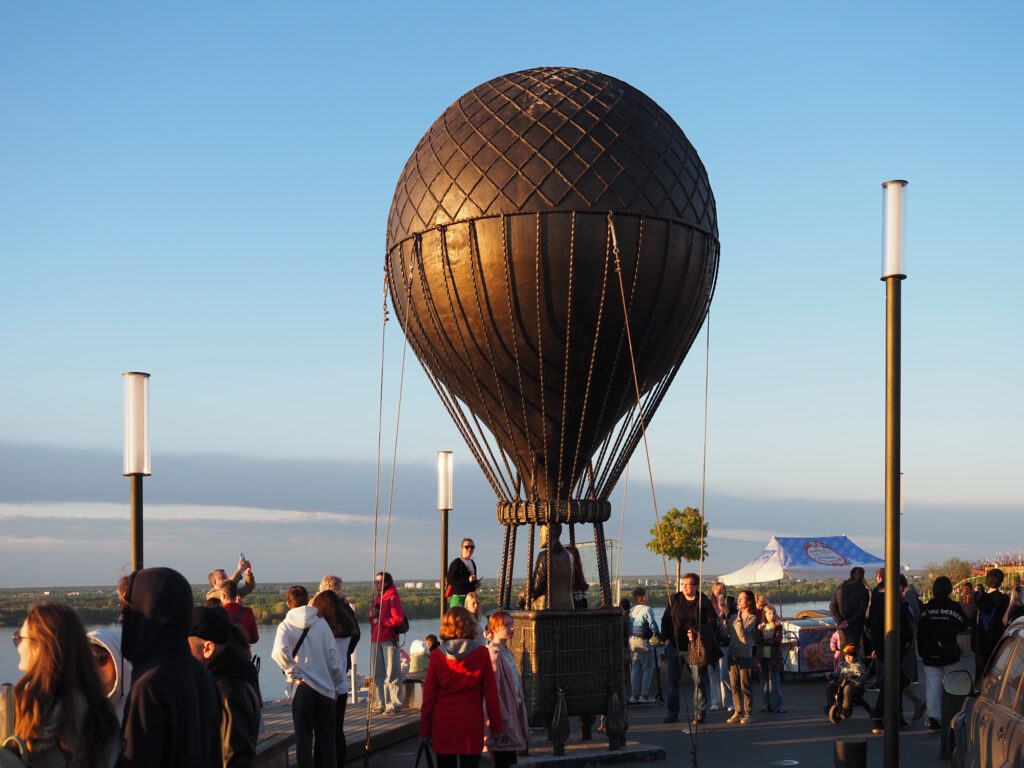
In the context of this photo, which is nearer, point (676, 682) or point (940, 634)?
point (940, 634)

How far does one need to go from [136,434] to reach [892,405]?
608cm

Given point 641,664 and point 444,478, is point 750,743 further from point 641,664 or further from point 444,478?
point 444,478

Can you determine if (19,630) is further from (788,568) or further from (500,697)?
(788,568)

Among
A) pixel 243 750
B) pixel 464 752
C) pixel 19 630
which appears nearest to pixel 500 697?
pixel 464 752

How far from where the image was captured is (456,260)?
478 inches

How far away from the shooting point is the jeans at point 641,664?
15.3 meters

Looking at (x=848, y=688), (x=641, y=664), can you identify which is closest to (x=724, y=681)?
(x=848, y=688)

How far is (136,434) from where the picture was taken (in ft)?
29.3

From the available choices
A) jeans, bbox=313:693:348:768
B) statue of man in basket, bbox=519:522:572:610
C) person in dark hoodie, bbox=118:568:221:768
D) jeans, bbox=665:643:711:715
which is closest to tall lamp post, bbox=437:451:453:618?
statue of man in basket, bbox=519:522:572:610

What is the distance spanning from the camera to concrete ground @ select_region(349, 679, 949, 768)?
1035 centimetres

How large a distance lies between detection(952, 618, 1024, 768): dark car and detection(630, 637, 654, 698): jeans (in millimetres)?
8487

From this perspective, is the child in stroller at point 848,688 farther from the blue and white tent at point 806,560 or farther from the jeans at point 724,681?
the blue and white tent at point 806,560

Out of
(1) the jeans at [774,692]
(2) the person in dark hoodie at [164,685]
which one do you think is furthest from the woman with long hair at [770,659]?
(2) the person in dark hoodie at [164,685]

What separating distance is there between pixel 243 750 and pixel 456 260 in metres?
7.25
